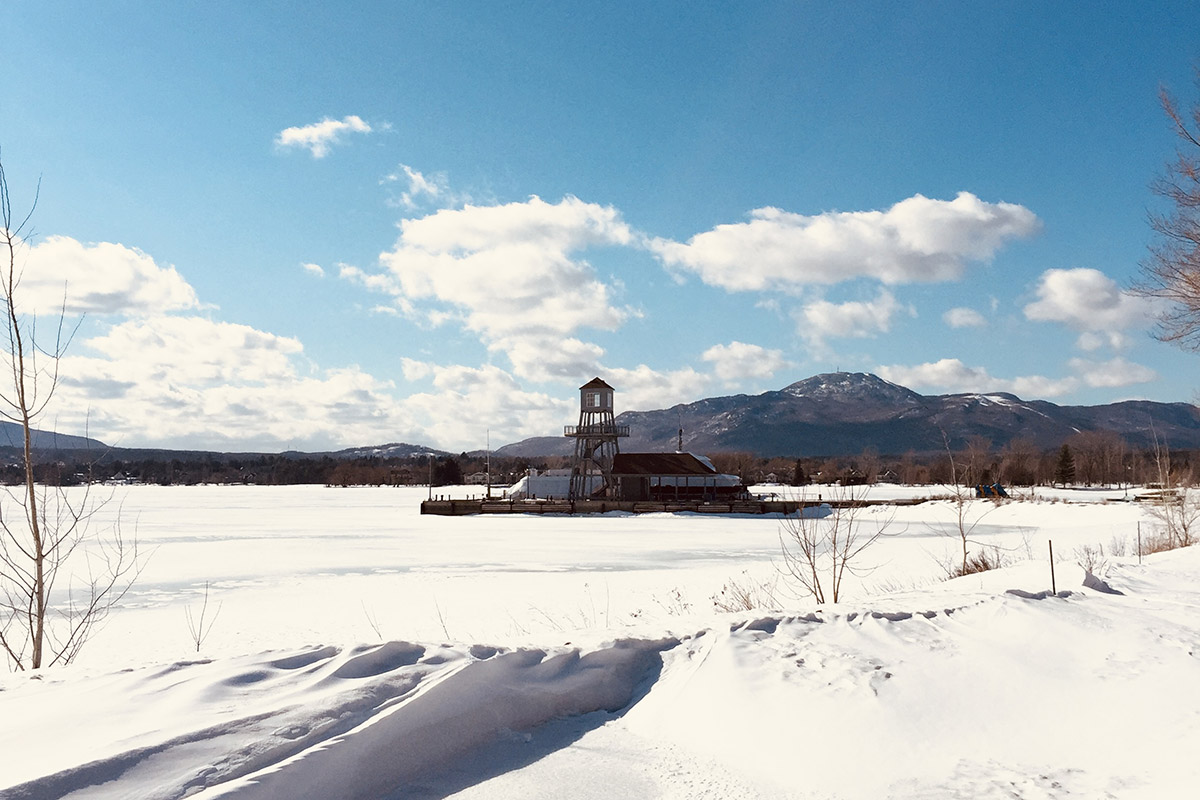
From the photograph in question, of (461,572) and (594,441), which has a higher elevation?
(594,441)

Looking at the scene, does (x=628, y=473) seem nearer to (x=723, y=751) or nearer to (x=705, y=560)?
(x=705, y=560)

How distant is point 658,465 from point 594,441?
17.6 ft

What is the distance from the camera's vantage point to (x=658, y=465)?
5838 centimetres

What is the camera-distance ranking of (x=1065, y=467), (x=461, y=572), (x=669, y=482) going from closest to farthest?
(x=461, y=572), (x=669, y=482), (x=1065, y=467)

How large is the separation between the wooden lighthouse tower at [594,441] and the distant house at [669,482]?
3.79 feet

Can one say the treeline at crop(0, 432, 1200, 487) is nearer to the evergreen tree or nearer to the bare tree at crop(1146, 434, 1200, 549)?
the evergreen tree

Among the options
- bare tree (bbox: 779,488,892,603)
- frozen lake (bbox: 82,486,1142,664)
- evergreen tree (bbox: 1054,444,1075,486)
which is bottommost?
frozen lake (bbox: 82,486,1142,664)

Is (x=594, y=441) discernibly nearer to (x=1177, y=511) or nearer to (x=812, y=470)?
(x=1177, y=511)

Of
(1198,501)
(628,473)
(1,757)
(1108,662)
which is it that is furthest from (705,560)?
(628,473)

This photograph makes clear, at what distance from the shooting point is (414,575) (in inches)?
816

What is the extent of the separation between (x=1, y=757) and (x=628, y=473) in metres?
54.4

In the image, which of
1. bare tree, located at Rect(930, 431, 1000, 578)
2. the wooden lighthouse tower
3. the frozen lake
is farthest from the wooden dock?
bare tree, located at Rect(930, 431, 1000, 578)

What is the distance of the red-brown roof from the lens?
57.7 metres

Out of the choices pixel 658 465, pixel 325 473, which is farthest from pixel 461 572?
pixel 325 473
